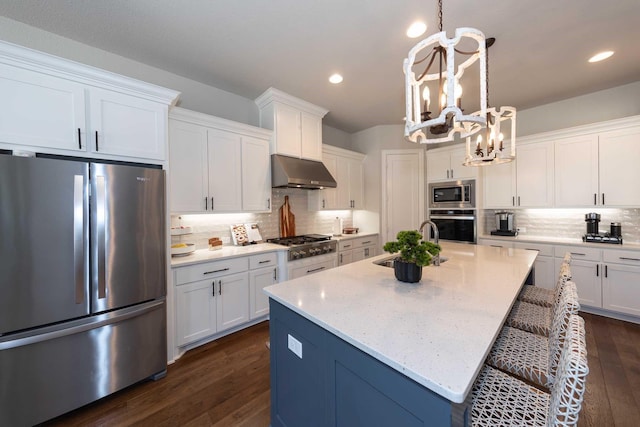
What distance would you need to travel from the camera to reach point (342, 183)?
14.1 ft

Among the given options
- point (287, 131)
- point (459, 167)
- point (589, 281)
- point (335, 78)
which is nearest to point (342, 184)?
point (287, 131)

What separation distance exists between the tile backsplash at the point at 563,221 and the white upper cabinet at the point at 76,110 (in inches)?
176

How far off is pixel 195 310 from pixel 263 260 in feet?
2.73

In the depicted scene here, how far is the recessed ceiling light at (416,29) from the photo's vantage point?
2.02 m

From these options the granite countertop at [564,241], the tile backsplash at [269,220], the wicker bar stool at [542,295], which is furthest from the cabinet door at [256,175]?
the granite countertop at [564,241]

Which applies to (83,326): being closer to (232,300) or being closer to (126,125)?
(232,300)

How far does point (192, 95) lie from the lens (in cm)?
291

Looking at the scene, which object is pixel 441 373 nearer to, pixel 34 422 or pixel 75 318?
pixel 75 318

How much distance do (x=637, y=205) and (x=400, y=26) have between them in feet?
11.3

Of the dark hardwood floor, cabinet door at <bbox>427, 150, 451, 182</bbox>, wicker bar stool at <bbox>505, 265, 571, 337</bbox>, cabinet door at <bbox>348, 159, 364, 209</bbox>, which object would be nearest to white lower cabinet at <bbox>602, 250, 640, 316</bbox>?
the dark hardwood floor

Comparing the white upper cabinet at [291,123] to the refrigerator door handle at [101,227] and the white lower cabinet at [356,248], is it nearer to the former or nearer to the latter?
the white lower cabinet at [356,248]

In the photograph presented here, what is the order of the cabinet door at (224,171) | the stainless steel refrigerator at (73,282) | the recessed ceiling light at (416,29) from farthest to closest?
1. the cabinet door at (224,171)
2. the recessed ceiling light at (416,29)
3. the stainless steel refrigerator at (73,282)

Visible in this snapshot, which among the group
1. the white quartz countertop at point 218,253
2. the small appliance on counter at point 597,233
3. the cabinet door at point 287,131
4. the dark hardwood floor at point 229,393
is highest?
the cabinet door at point 287,131

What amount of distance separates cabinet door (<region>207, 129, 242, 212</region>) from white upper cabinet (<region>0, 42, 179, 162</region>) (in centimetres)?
60
